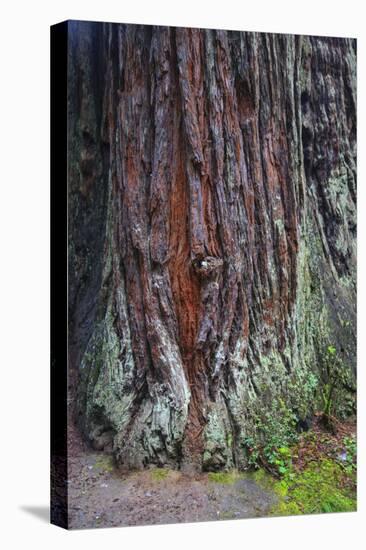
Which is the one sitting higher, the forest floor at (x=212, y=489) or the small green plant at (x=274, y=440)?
the small green plant at (x=274, y=440)

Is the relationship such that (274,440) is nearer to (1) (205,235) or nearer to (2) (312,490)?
(2) (312,490)

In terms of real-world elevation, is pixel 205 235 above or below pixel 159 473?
above

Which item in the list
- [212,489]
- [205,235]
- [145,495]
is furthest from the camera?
[205,235]

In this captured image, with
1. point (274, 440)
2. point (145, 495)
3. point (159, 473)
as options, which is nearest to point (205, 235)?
point (274, 440)

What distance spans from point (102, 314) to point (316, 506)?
231cm

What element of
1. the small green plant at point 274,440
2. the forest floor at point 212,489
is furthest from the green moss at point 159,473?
the small green plant at point 274,440

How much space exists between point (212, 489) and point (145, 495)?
0.54m

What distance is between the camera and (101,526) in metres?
10.2

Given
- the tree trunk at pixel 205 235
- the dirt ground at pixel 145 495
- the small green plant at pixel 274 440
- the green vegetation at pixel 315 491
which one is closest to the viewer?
the dirt ground at pixel 145 495

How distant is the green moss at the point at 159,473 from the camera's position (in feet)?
34.2

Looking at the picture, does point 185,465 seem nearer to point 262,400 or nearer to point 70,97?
point 262,400

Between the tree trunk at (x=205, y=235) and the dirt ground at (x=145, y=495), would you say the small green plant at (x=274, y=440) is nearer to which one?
the tree trunk at (x=205, y=235)

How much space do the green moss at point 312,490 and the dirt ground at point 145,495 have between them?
17 centimetres

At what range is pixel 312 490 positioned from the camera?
11.1m
